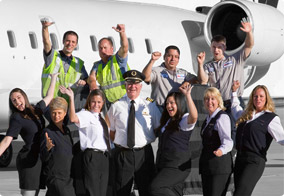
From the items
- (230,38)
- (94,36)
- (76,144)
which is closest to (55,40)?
(94,36)

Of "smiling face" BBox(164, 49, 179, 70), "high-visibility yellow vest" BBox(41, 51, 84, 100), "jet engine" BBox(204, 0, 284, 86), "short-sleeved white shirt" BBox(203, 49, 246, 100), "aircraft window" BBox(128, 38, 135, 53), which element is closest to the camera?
"smiling face" BBox(164, 49, 179, 70)

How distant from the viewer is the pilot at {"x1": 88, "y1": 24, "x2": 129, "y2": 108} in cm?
1097

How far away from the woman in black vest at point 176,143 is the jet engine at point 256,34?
10.3 m

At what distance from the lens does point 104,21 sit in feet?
59.1

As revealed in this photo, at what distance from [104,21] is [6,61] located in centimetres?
306

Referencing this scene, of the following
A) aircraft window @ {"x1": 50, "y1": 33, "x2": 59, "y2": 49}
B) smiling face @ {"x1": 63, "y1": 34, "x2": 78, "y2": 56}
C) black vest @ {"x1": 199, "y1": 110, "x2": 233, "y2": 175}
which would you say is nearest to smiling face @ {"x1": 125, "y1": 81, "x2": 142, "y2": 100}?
black vest @ {"x1": 199, "y1": 110, "x2": 233, "y2": 175}

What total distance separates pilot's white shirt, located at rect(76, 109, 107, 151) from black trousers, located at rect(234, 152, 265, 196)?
151 centimetres

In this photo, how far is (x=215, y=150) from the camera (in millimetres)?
9000

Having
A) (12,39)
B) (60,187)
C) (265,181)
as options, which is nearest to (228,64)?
(265,181)

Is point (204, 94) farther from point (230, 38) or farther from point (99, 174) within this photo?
point (230, 38)

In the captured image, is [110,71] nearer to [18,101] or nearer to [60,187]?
[18,101]

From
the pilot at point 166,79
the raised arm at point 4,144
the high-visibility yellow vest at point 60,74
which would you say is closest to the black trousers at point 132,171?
the raised arm at point 4,144

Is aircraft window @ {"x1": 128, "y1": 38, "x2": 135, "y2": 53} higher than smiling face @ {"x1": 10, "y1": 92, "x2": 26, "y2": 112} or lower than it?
lower

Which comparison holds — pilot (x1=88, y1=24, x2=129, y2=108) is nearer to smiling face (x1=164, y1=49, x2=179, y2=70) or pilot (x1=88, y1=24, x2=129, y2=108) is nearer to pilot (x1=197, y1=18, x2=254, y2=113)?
smiling face (x1=164, y1=49, x2=179, y2=70)
